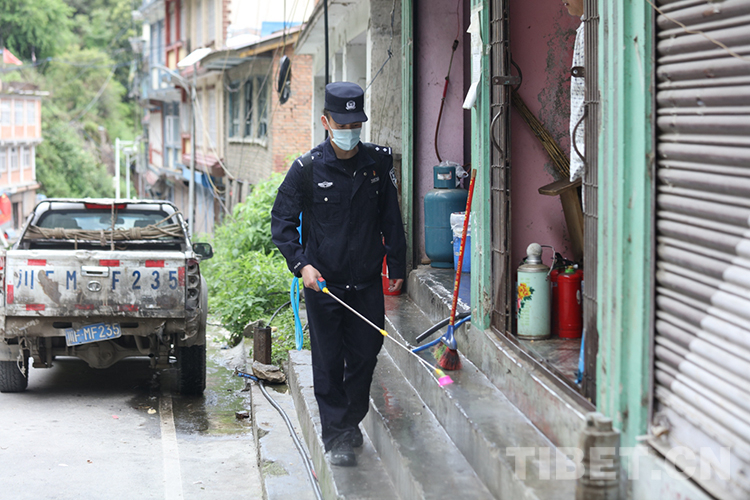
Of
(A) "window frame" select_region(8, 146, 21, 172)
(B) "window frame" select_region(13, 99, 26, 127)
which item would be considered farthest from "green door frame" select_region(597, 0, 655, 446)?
(B) "window frame" select_region(13, 99, 26, 127)

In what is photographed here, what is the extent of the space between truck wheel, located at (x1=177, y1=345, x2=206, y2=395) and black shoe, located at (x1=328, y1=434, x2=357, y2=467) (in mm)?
3726

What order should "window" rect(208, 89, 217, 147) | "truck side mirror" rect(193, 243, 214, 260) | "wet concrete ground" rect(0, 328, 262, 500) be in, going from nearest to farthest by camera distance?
"wet concrete ground" rect(0, 328, 262, 500), "truck side mirror" rect(193, 243, 214, 260), "window" rect(208, 89, 217, 147)

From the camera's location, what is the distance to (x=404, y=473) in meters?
4.03

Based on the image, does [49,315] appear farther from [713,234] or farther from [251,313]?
[713,234]

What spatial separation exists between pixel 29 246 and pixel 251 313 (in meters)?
2.97

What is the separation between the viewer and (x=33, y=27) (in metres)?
49.4

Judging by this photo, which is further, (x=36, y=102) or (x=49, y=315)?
(x=36, y=102)

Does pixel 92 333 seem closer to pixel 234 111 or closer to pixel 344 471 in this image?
pixel 344 471

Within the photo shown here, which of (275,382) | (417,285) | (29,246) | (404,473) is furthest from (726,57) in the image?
(29,246)

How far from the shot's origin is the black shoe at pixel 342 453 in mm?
4531

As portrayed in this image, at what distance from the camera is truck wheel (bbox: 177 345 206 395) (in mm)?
7938

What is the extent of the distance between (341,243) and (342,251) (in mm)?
46

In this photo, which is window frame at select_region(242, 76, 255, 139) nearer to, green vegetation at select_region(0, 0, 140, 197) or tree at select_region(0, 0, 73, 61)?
green vegetation at select_region(0, 0, 140, 197)

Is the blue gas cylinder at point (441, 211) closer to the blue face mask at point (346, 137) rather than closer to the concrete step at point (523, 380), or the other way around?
the concrete step at point (523, 380)
